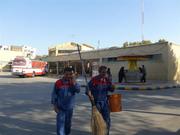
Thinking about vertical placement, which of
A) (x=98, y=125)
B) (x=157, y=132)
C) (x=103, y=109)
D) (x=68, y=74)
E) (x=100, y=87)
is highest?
(x=68, y=74)

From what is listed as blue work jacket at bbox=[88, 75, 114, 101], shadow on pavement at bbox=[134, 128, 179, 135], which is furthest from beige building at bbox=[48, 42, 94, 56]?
blue work jacket at bbox=[88, 75, 114, 101]

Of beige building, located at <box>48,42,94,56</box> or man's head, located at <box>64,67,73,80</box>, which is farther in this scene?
beige building, located at <box>48,42,94,56</box>

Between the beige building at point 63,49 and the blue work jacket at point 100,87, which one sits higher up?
the beige building at point 63,49

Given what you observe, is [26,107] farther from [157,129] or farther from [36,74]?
[36,74]

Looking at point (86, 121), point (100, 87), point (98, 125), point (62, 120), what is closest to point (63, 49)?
point (86, 121)

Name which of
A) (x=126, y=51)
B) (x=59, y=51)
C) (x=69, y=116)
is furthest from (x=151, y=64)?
(x=59, y=51)

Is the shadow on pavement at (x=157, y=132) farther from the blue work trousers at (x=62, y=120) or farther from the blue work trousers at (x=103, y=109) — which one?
the blue work trousers at (x=62, y=120)

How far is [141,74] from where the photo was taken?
3109cm

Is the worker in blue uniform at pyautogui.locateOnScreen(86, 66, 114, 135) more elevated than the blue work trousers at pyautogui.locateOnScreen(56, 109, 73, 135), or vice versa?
the worker in blue uniform at pyautogui.locateOnScreen(86, 66, 114, 135)

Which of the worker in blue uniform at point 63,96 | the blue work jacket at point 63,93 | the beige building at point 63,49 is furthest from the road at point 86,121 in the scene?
the beige building at point 63,49

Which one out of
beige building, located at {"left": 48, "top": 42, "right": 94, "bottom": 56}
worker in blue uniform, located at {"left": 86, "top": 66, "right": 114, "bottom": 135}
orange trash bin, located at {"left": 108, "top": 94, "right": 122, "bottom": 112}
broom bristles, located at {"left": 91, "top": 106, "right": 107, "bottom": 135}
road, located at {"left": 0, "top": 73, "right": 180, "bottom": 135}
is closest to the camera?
broom bristles, located at {"left": 91, "top": 106, "right": 107, "bottom": 135}

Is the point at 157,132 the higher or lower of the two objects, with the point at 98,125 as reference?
lower

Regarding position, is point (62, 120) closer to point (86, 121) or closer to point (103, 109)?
point (103, 109)

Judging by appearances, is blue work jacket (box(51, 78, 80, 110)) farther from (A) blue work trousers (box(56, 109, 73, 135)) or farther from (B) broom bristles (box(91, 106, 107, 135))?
(B) broom bristles (box(91, 106, 107, 135))
